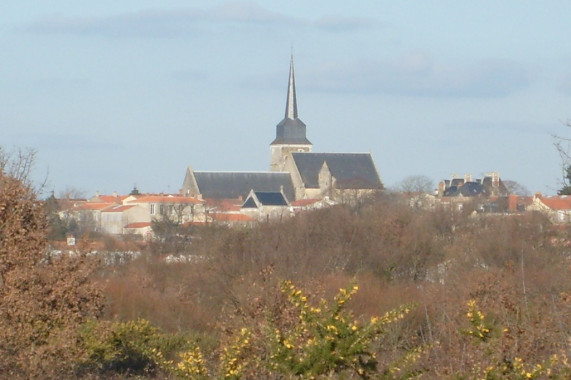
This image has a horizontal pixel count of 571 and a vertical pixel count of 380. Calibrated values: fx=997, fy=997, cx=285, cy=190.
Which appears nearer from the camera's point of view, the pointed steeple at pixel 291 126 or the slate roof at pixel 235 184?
the slate roof at pixel 235 184

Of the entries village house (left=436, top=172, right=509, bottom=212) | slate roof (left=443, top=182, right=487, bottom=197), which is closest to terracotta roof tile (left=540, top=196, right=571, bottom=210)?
village house (left=436, top=172, right=509, bottom=212)

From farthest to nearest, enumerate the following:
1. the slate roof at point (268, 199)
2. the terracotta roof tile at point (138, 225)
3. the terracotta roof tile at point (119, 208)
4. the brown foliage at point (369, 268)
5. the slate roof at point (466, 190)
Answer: the slate roof at point (466, 190) < the slate roof at point (268, 199) < the terracotta roof tile at point (119, 208) < the terracotta roof tile at point (138, 225) < the brown foliage at point (369, 268)

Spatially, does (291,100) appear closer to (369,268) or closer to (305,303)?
(369,268)

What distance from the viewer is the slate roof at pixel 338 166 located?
315ft

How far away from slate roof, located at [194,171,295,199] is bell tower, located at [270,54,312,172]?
9668 millimetres

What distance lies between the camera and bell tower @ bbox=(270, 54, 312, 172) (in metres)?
111

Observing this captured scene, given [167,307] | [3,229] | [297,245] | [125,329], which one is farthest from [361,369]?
[297,245]

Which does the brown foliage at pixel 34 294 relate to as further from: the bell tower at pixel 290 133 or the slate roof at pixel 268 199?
the bell tower at pixel 290 133

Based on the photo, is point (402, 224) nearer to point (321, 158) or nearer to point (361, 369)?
point (361, 369)

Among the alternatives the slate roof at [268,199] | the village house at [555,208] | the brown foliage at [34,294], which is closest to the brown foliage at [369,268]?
the village house at [555,208]

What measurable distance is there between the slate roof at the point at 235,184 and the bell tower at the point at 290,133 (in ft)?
31.7

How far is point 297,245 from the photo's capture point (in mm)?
33906

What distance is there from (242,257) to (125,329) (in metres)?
14.0

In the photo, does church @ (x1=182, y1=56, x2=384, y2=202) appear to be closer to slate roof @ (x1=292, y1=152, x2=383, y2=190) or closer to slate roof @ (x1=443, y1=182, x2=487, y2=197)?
slate roof @ (x1=292, y1=152, x2=383, y2=190)
